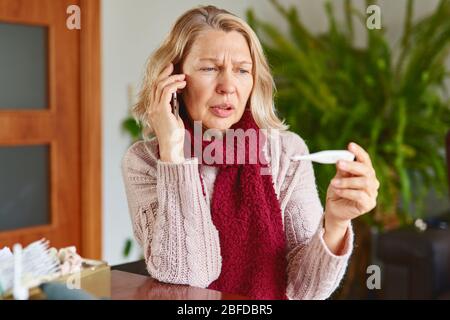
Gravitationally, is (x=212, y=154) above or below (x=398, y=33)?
below

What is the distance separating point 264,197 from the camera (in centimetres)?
104

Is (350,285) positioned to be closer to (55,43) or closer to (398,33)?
(398,33)

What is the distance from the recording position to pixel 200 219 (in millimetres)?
982

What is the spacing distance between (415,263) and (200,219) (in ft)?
5.66

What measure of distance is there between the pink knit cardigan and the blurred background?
418 millimetres

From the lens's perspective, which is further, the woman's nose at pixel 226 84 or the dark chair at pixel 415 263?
the dark chair at pixel 415 263

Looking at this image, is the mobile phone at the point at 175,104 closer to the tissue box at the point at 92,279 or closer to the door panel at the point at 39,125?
the tissue box at the point at 92,279

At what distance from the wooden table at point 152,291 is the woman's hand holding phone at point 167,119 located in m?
0.16

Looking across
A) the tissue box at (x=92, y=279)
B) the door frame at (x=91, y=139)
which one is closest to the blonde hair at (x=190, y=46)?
the tissue box at (x=92, y=279)

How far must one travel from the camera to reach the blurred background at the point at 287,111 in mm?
1953

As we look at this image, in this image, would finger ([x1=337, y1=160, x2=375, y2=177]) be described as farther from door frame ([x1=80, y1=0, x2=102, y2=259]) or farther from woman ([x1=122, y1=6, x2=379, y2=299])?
door frame ([x1=80, y1=0, x2=102, y2=259])
